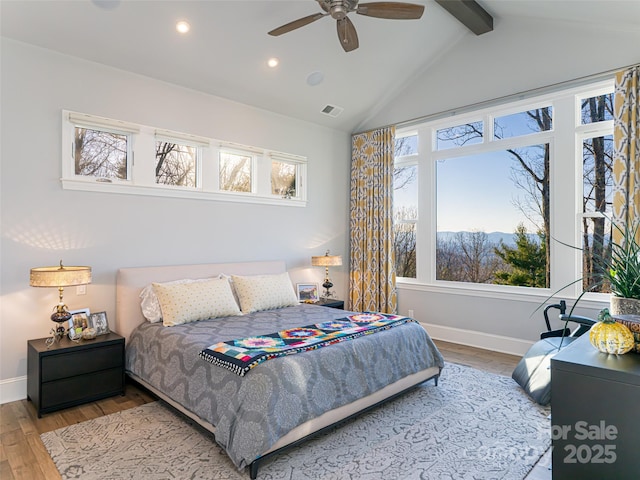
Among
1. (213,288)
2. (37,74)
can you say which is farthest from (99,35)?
(213,288)

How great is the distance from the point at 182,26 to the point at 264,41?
0.84 metres

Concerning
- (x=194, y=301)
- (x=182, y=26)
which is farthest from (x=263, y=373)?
(x=182, y=26)

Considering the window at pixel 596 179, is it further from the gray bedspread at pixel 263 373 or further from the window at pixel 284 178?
the window at pixel 284 178

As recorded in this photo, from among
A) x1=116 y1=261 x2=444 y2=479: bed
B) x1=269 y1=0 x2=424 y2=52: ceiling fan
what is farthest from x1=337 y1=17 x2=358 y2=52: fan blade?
x1=116 y1=261 x2=444 y2=479: bed

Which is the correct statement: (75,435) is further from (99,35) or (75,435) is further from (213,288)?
(99,35)

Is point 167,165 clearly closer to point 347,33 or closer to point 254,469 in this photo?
point 347,33

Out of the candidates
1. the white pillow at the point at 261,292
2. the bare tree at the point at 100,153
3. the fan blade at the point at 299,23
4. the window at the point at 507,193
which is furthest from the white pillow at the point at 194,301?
the window at the point at 507,193

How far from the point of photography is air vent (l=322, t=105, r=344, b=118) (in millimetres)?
5482

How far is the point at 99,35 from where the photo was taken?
3.48 m

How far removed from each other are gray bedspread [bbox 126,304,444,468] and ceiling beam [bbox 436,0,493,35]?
3.37m

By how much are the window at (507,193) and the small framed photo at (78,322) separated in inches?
162

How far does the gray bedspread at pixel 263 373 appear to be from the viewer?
2.28 metres

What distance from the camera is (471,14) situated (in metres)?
4.30

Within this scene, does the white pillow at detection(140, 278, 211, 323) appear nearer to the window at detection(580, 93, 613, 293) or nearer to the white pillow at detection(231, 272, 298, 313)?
the white pillow at detection(231, 272, 298, 313)
